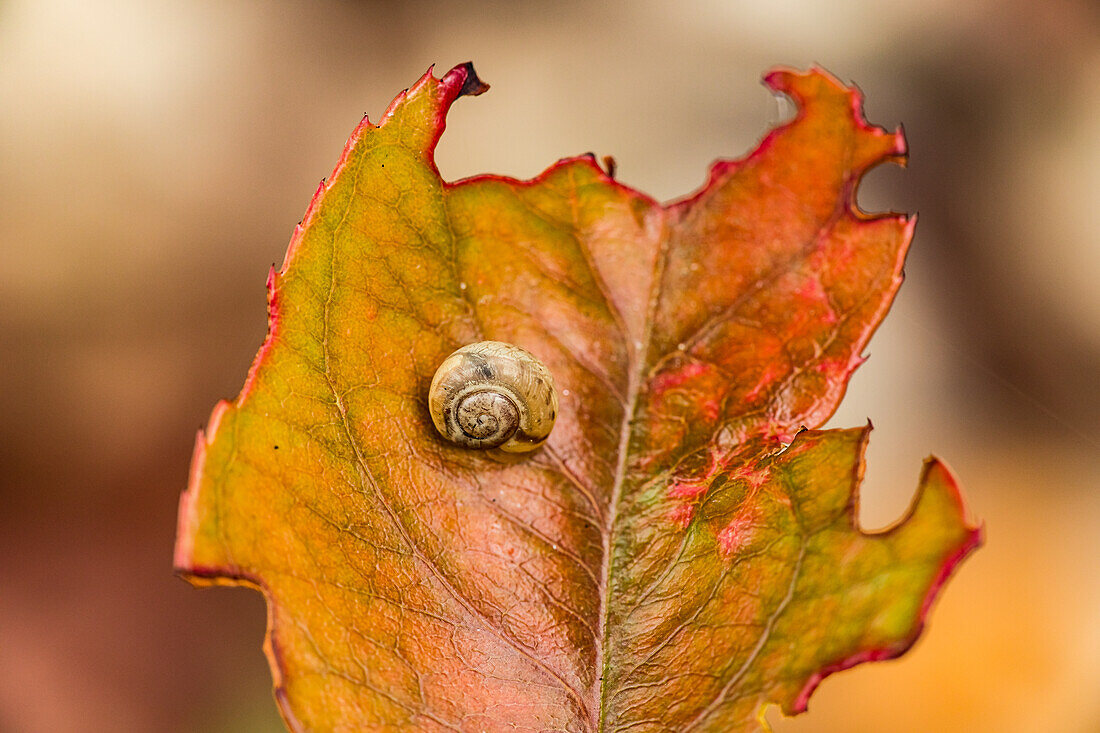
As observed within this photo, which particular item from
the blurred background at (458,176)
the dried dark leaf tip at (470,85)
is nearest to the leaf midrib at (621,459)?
the dried dark leaf tip at (470,85)

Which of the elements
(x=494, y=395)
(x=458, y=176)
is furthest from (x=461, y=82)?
(x=458, y=176)

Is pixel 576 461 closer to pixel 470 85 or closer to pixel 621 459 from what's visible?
pixel 621 459

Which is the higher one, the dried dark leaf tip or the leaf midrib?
the dried dark leaf tip

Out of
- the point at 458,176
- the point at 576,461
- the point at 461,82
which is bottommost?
the point at 576,461

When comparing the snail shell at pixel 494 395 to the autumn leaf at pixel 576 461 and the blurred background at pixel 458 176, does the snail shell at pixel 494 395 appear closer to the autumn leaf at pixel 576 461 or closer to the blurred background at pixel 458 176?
the autumn leaf at pixel 576 461

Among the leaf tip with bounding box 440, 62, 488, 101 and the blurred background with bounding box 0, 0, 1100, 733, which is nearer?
the leaf tip with bounding box 440, 62, 488, 101

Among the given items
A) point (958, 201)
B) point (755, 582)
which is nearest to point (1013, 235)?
point (958, 201)

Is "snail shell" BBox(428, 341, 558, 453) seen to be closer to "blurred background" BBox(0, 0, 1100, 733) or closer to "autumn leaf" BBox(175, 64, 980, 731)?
"autumn leaf" BBox(175, 64, 980, 731)

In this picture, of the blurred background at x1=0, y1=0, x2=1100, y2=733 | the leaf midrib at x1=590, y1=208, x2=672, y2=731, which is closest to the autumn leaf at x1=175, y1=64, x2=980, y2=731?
the leaf midrib at x1=590, y1=208, x2=672, y2=731
